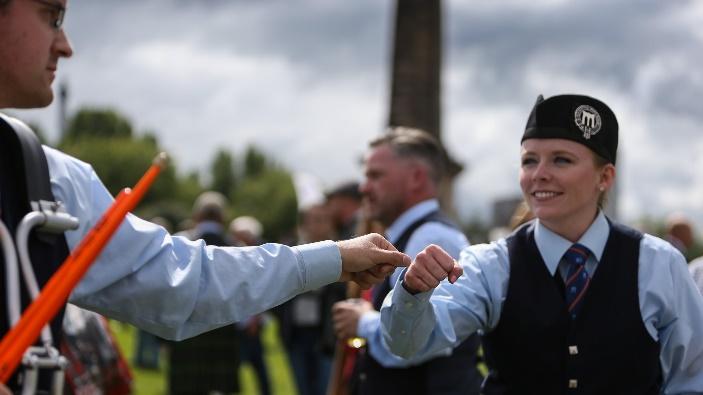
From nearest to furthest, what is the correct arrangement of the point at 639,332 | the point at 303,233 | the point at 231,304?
the point at 231,304
the point at 639,332
the point at 303,233

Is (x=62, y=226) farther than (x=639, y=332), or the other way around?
(x=639, y=332)

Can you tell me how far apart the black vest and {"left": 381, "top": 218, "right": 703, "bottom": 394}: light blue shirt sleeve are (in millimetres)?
41

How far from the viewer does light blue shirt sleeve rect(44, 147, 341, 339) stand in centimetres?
271

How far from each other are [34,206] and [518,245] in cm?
199

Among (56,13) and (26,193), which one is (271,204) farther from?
(26,193)

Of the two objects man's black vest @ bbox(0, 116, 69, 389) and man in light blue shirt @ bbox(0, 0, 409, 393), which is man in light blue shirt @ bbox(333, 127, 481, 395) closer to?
man in light blue shirt @ bbox(0, 0, 409, 393)

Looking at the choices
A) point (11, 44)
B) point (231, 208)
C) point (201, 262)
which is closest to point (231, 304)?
point (201, 262)

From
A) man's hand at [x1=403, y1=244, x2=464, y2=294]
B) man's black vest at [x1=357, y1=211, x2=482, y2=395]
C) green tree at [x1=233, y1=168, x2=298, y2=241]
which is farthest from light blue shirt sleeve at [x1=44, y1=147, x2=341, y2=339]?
green tree at [x1=233, y1=168, x2=298, y2=241]

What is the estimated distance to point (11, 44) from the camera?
2459 mm

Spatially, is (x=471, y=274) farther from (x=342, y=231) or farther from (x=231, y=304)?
(x=342, y=231)

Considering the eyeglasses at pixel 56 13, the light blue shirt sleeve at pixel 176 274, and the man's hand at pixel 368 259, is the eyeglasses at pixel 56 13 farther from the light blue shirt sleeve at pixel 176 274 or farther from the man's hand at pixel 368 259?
the man's hand at pixel 368 259

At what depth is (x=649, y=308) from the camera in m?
3.65

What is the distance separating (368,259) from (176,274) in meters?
0.54

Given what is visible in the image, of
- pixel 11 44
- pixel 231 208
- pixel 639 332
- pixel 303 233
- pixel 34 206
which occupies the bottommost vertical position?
pixel 231 208
